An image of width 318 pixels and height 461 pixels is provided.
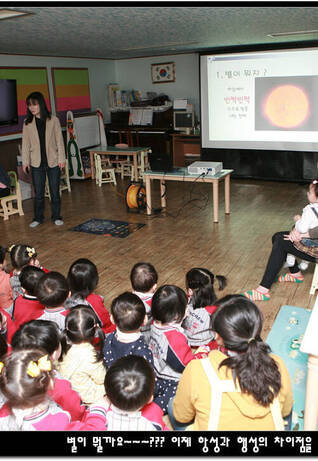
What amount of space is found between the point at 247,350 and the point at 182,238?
318 cm

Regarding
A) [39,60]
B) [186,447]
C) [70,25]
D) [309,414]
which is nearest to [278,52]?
[70,25]

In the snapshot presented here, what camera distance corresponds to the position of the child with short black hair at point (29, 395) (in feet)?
→ 4.11

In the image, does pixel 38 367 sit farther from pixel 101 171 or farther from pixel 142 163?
pixel 142 163

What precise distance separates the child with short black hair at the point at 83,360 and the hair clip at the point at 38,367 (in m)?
0.48

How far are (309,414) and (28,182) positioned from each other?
18.5 ft

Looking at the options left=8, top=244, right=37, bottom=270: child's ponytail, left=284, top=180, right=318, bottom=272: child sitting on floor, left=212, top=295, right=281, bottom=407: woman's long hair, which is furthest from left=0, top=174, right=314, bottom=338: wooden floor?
left=212, top=295, right=281, bottom=407: woman's long hair

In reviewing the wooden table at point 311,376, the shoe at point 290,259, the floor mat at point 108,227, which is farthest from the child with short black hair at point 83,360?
the floor mat at point 108,227

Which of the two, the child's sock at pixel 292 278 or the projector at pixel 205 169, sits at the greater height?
the projector at pixel 205 169

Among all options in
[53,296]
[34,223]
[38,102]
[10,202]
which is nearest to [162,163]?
[38,102]

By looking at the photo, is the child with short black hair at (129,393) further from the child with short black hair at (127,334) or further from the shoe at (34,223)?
the shoe at (34,223)

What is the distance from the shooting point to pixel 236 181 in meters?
Answer: 7.08

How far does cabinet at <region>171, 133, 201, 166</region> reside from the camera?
7804mm

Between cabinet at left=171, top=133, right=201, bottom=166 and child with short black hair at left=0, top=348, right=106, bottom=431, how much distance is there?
6.83 meters

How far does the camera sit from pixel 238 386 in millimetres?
1231
